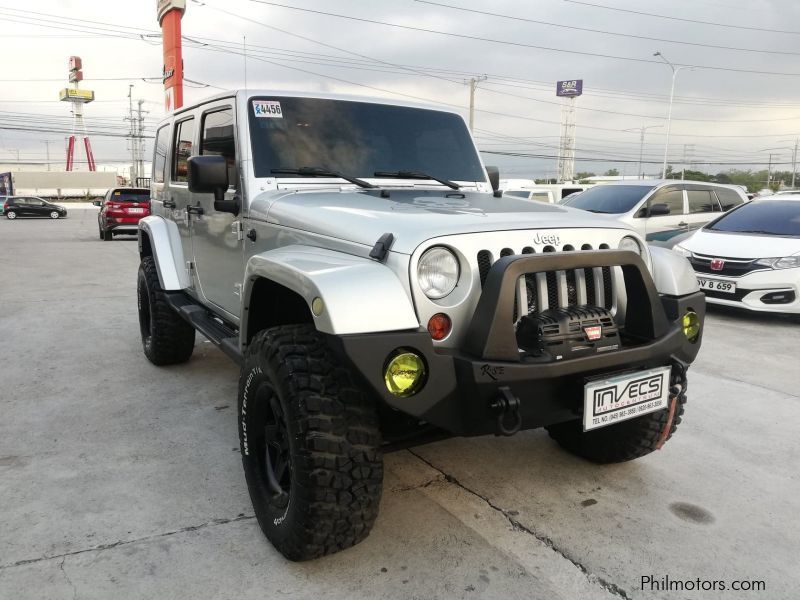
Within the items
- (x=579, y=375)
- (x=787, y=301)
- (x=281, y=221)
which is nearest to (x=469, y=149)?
(x=281, y=221)

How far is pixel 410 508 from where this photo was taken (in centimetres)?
285

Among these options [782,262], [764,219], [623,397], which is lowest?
[623,397]

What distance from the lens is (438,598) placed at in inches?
87.7

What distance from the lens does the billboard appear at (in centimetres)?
8197

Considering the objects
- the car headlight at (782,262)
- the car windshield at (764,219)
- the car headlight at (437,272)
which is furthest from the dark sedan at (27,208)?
the car headlight at (437,272)

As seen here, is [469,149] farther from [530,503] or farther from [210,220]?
[530,503]

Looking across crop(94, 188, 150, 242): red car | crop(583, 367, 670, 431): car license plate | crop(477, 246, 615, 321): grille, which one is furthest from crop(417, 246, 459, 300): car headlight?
crop(94, 188, 150, 242): red car

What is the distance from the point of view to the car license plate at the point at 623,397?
92.3 inches

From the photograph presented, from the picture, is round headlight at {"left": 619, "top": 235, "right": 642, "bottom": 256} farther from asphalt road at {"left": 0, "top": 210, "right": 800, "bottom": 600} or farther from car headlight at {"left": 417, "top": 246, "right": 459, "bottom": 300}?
asphalt road at {"left": 0, "top": 210, "right": 800, "bottom": 600}

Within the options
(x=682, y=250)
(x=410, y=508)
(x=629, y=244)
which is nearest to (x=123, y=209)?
(x=682, y=250)

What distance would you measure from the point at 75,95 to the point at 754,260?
99.4m

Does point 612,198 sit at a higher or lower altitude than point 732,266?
higher

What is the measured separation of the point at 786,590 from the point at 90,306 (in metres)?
7.44

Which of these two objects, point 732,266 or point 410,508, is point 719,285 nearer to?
point 732,266
